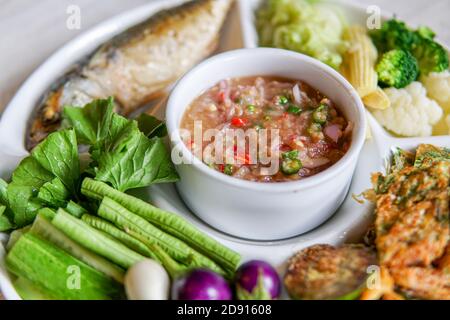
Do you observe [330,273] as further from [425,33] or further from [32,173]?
[425,33]

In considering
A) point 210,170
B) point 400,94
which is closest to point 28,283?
point 210,170

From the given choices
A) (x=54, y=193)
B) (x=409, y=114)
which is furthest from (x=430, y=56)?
(x=54, y=193)

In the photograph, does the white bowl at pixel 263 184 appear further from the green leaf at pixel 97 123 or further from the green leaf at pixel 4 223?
the green leaf at pixel 4 223

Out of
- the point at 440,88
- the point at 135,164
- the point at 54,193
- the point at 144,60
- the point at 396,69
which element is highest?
the point at 144,60

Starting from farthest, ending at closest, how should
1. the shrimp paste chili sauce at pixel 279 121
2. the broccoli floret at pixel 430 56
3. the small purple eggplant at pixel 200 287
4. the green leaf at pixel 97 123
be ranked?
1. the broccoli floret at pixel 430 56
2. the green leaf at pixel 97 123
3. the shrimp paste chili sauce at pixel 279 121
4. the small purple eggplant at pixel 200 287

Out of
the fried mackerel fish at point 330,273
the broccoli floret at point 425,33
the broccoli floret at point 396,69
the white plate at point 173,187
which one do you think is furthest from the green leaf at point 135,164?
the broccoli floret at point 425,33

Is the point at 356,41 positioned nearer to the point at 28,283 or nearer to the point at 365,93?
the point at 365,93
